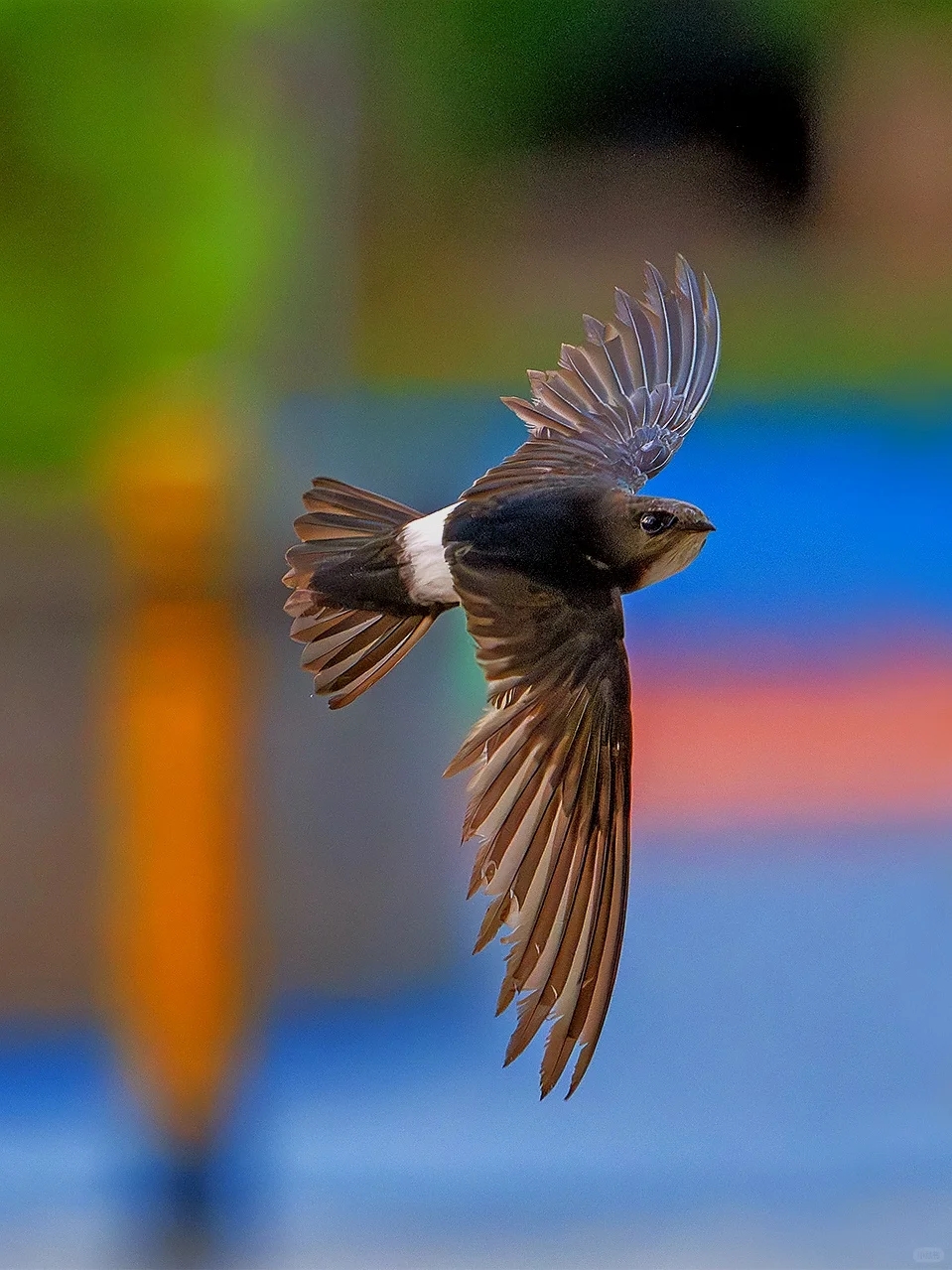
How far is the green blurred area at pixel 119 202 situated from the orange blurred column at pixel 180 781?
127mm

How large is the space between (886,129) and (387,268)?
552 mm

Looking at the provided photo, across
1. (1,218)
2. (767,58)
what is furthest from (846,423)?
(1,218)

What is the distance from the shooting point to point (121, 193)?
154 cm

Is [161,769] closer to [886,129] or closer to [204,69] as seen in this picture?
[204,69]

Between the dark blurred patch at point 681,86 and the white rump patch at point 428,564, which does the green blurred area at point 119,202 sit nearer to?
the dark blurred patch at point 681,86

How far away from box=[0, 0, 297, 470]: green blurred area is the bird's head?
1.22 meters

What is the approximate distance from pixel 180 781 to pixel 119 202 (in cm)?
56

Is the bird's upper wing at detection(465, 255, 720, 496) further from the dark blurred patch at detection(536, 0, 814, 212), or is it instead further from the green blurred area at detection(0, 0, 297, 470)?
the green blurred area at detection(0, 0, 297, 470)

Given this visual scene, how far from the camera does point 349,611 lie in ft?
1.44

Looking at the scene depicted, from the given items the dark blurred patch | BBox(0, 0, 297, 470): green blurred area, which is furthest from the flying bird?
BBox(0, 0, 297, 470): green blurred area

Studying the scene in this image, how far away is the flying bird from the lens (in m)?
0.34

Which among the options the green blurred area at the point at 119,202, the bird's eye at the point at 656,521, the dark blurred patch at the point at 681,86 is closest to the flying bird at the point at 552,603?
the bird's eye at the point at 656,521

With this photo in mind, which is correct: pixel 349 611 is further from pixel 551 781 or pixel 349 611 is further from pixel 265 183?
pixel 265 183

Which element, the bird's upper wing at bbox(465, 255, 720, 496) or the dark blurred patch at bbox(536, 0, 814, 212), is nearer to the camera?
the bird's upper wing at bbox(465, 255, 720, 496)
